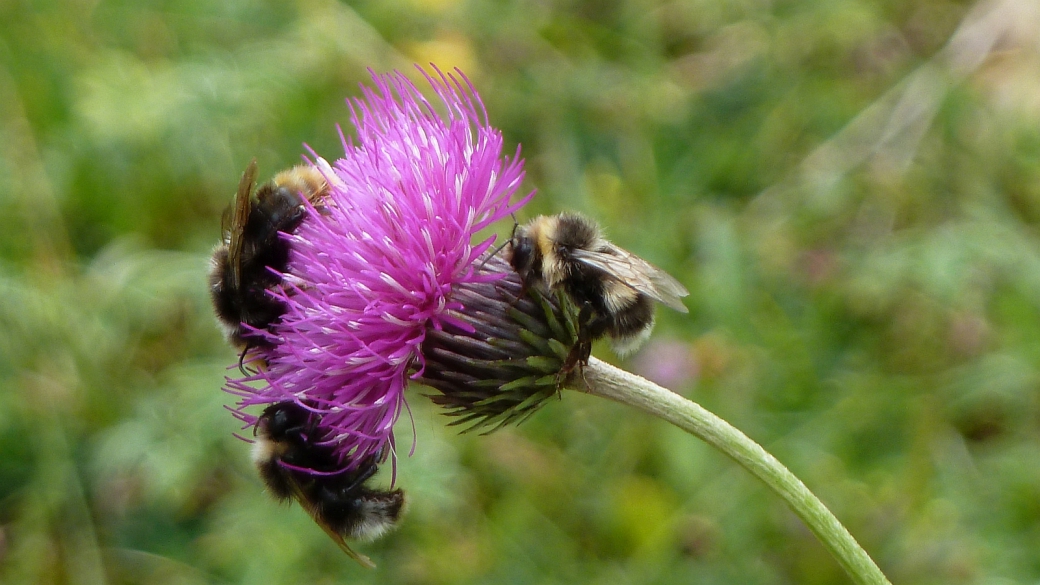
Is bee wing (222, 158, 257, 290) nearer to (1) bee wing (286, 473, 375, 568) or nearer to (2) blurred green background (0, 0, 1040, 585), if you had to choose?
(1) bee wing (286, 473, 375, 568)

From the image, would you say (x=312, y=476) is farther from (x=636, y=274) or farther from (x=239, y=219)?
(x=636, y=274)

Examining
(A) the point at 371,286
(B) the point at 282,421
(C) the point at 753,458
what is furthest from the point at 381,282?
(C) the point at 753,458

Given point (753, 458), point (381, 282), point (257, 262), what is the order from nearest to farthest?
point (753, 458), point (381, 282), point (257, 262)

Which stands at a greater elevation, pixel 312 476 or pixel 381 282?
pixel 381 282

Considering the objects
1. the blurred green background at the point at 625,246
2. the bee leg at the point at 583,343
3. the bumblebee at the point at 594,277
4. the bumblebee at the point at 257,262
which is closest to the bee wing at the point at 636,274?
the bumblebee at the point at 594,277

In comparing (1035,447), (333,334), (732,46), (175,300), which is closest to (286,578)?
(175,300)

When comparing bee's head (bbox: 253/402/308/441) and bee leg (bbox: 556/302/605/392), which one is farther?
bee's head (bbox: 253/402/308/441)

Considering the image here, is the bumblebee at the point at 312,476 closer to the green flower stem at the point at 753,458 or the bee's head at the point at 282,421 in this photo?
the bee's head at the point at 282,421

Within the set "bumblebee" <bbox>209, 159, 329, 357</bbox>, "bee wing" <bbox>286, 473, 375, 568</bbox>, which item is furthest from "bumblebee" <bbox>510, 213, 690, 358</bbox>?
"bee wing" <bbox>286, 473, 375, 568</bbox>
